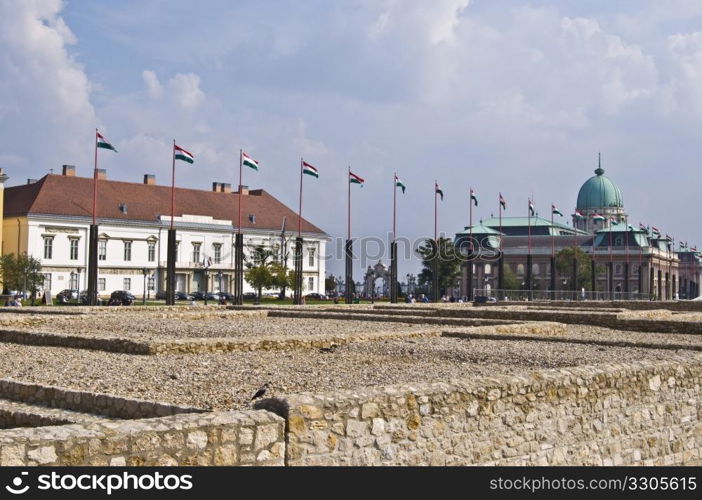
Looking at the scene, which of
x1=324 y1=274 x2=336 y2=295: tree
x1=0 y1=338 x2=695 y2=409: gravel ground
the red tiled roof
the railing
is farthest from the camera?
x1=324 y1=274 x2=336 y2=295: tree

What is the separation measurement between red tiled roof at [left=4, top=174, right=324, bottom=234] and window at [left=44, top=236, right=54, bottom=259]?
6.89 ft

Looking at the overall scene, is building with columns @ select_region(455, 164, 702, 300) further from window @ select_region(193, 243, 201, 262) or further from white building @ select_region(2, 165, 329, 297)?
window @ select_region(193, 243, 201, 262)

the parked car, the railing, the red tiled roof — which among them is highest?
the red tiled roof

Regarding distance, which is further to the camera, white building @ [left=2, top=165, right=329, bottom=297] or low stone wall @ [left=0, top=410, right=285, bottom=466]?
white building @ [left=2, top=165, right=329, bottom=297]

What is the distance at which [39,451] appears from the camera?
7.49 meters

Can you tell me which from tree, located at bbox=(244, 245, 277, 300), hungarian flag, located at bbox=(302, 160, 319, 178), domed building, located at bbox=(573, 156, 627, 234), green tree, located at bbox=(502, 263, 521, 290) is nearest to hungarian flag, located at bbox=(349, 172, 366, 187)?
hungarian flag, located at bbox=(302, 160, 319, 178)

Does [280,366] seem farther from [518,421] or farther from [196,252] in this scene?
[196,252]

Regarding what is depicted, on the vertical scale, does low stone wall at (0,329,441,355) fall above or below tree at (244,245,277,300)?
below

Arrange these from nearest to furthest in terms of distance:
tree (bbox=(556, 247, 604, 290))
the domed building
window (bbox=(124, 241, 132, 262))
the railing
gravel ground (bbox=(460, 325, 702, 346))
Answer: gravel ground (bbox=(460, 325, 702, 346)) → the railing → window (bbox=(124, 241, 132, 262)) → tree (bbox=(556, 247, 604, 290)) → the domed building

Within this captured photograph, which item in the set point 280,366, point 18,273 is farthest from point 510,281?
point 280,366

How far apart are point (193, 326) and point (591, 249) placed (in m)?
119

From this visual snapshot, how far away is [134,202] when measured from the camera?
292ft

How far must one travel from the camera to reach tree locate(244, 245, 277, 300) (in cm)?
8606

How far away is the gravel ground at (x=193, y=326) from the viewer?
2525 cm
